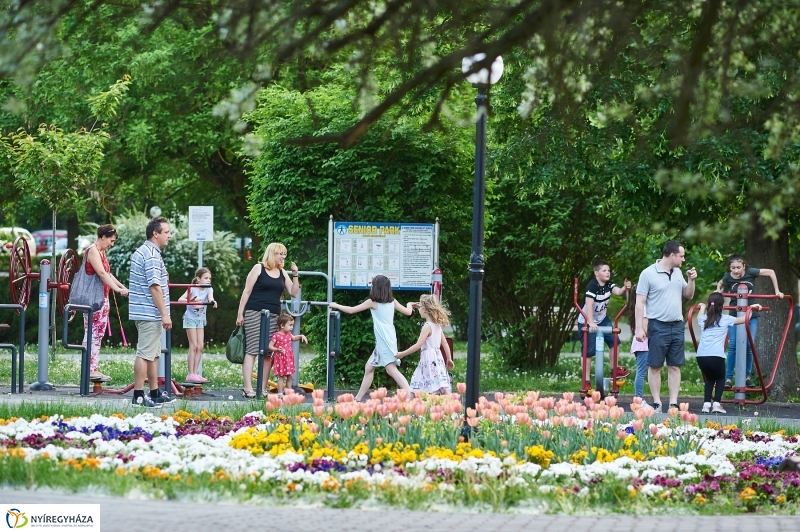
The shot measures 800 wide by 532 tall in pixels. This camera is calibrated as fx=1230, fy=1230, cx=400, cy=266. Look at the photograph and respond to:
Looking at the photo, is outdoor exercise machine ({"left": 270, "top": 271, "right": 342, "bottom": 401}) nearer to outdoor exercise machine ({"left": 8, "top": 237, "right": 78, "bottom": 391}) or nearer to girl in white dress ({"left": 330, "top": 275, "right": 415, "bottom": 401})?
girl in white dress ({"left": 330, "top": 275, "right": 415, "bottom": 401})

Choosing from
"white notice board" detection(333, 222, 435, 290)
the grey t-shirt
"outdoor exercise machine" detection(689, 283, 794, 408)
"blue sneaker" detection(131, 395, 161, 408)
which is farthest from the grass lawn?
"blue sneaker" detection(131, 395, 161, 408)

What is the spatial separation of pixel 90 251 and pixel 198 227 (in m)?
4.13

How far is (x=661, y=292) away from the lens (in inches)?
497

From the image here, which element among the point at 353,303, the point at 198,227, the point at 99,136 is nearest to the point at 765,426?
the point at 353,303

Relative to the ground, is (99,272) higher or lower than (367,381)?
higher

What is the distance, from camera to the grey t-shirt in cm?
1262

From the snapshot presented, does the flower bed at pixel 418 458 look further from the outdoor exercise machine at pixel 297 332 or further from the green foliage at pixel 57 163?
the green foliage at pixel 57 163

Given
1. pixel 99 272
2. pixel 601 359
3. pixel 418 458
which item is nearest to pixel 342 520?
pixel 418 458

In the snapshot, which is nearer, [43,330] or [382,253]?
[43,330]

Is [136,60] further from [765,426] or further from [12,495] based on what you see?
[12,495]

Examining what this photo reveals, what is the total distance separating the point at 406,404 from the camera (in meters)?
8.63

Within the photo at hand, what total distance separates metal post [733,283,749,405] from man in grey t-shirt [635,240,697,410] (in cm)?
116

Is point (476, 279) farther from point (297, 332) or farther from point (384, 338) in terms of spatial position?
point (297, 332)

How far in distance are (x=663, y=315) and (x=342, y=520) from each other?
7313 millimetres
